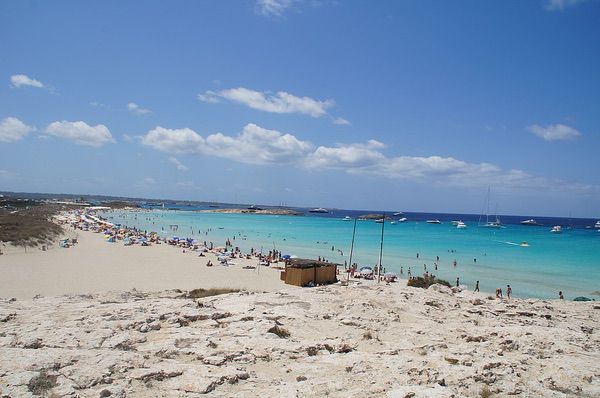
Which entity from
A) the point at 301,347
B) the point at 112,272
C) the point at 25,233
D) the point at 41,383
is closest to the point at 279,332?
the point at 301,347

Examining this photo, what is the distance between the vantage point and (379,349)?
1081cm

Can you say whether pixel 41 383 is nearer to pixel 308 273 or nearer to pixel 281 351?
pixel 281 351

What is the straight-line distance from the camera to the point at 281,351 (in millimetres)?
9953

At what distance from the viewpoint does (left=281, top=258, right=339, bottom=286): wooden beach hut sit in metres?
25.3

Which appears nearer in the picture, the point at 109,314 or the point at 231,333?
the point at 231,333

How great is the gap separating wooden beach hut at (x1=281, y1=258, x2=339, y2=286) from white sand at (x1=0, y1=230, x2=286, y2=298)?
1.12 metres

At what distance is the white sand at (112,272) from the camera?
23328 millimetres

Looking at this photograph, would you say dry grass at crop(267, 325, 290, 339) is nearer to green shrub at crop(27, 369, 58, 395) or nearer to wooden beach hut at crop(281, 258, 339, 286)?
green shrub at crop(27, 369, 58, 395)

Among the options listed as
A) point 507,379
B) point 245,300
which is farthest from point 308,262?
point 507,379

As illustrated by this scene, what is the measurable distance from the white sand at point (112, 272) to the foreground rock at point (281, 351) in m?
9.34

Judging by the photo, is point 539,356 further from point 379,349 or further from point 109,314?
point 109,314

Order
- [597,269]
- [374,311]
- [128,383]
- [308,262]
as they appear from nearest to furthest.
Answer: [128,383] → [374,311] → [308,262] → [597,269]

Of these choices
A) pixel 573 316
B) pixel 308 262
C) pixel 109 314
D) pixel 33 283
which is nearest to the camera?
pixel 109 314

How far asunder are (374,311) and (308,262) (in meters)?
12.0
